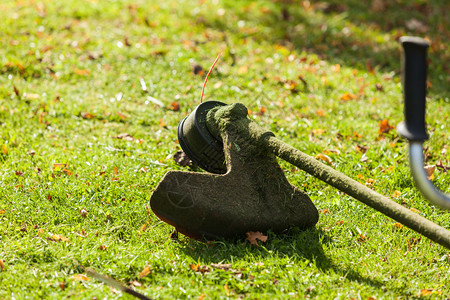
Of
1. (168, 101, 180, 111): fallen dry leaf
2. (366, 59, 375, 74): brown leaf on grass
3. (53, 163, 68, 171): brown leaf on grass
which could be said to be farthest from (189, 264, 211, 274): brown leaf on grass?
(366, 59, 375, 74): brown leaf on grass

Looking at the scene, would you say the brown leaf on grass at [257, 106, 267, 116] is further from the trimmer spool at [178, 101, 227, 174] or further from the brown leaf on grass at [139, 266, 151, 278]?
the brown leaf on grass at [139, 266, 151, 278]

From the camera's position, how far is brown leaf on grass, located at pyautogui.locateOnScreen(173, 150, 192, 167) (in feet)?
13.6

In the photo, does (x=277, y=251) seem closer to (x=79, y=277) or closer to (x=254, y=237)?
(x=254, y=237)

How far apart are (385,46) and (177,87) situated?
133 inches

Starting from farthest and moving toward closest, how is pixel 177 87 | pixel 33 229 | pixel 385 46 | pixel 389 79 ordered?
1. pixel 385 46
2. pixel 389 79
3. pixel 177 87
4. pixel 33 229

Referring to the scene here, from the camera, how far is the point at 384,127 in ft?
15.9

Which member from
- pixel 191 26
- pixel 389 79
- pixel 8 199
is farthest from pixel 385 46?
pixel 8 199

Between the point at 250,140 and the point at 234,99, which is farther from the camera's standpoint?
the point at 234,99

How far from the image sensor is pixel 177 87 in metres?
5.66

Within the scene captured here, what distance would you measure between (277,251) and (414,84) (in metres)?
1.51

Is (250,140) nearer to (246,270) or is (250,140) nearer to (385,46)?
(246,270)

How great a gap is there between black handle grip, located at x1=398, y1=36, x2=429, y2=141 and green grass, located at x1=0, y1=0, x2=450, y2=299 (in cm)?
117

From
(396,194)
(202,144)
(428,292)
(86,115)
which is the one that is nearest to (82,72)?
(86,115)

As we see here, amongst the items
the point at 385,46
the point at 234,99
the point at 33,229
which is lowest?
the point at 33,229
